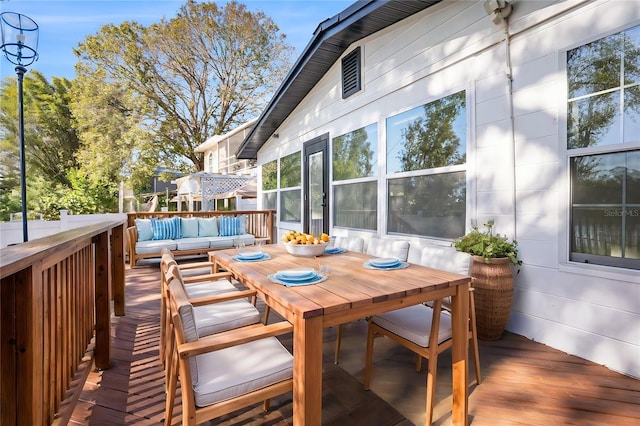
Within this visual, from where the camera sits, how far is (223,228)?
6.80m

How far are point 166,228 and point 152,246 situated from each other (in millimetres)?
576

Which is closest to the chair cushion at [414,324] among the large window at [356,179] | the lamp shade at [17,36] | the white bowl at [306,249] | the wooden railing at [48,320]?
the white bowl at [306,249]

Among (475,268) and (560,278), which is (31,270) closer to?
(475,268)

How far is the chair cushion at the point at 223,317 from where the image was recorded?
6.34 feet

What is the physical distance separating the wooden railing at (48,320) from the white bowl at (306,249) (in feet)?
4.49

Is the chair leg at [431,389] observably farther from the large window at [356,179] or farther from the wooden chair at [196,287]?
the large window at [356,179]

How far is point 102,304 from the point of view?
233 cm

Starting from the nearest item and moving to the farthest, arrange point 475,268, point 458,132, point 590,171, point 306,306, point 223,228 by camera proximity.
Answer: point 306,306 → point 590,171 → point 475,268 → point 458,132 → point 223,228

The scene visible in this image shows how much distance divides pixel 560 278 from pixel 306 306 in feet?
7.75

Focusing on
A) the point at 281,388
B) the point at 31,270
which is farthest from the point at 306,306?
the point at 31,270

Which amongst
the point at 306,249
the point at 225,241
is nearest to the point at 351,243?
the point at 306,249

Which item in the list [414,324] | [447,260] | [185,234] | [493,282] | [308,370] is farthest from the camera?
[185,234]

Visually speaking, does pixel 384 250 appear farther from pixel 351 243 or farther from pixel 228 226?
pixel 228 226

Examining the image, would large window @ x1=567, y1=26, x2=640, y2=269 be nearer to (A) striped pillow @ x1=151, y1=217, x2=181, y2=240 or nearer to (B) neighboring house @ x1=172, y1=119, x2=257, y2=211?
(A) striped pillow @ x1=151, y1=217, x2=181, y2=240
